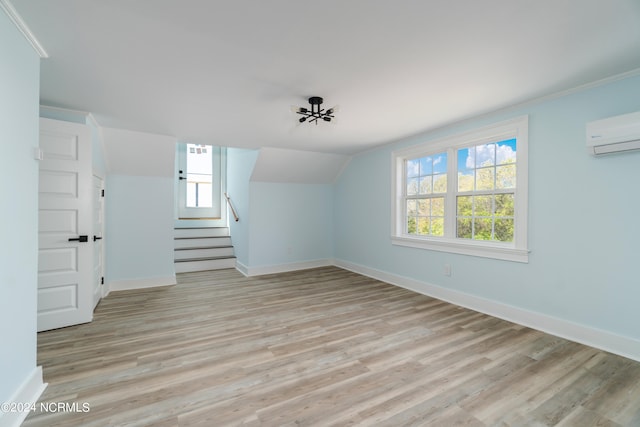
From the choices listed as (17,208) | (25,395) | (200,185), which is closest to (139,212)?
(200,185)

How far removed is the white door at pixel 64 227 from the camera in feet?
8.78

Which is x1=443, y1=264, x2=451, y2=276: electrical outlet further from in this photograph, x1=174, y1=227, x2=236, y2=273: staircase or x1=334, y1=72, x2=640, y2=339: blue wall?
x1=174, y1=227, x2=236, y2=273: staircase

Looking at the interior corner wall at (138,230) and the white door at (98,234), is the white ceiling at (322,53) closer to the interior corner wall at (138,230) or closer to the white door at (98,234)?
the white door at (98,234)

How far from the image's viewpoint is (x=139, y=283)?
4246 mm

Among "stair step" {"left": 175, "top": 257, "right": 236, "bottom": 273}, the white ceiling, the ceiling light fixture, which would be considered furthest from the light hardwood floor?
the white ceiling

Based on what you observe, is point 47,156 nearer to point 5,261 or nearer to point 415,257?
point 5,261

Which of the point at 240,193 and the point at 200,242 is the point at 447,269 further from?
the point at 200,242

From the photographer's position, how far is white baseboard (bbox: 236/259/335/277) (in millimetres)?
5098

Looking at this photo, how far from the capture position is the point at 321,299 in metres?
3.74

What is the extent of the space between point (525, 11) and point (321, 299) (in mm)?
3391

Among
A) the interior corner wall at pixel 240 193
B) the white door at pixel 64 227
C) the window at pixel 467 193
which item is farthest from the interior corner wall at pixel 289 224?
the white door at pixel 64 227

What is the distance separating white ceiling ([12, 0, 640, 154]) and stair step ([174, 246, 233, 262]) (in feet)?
9.84

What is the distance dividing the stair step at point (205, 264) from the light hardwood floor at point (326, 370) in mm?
1831

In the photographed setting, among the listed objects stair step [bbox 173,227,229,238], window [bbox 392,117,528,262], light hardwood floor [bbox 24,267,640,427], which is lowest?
light hardwood floor [bbox 24,267,640,427]
